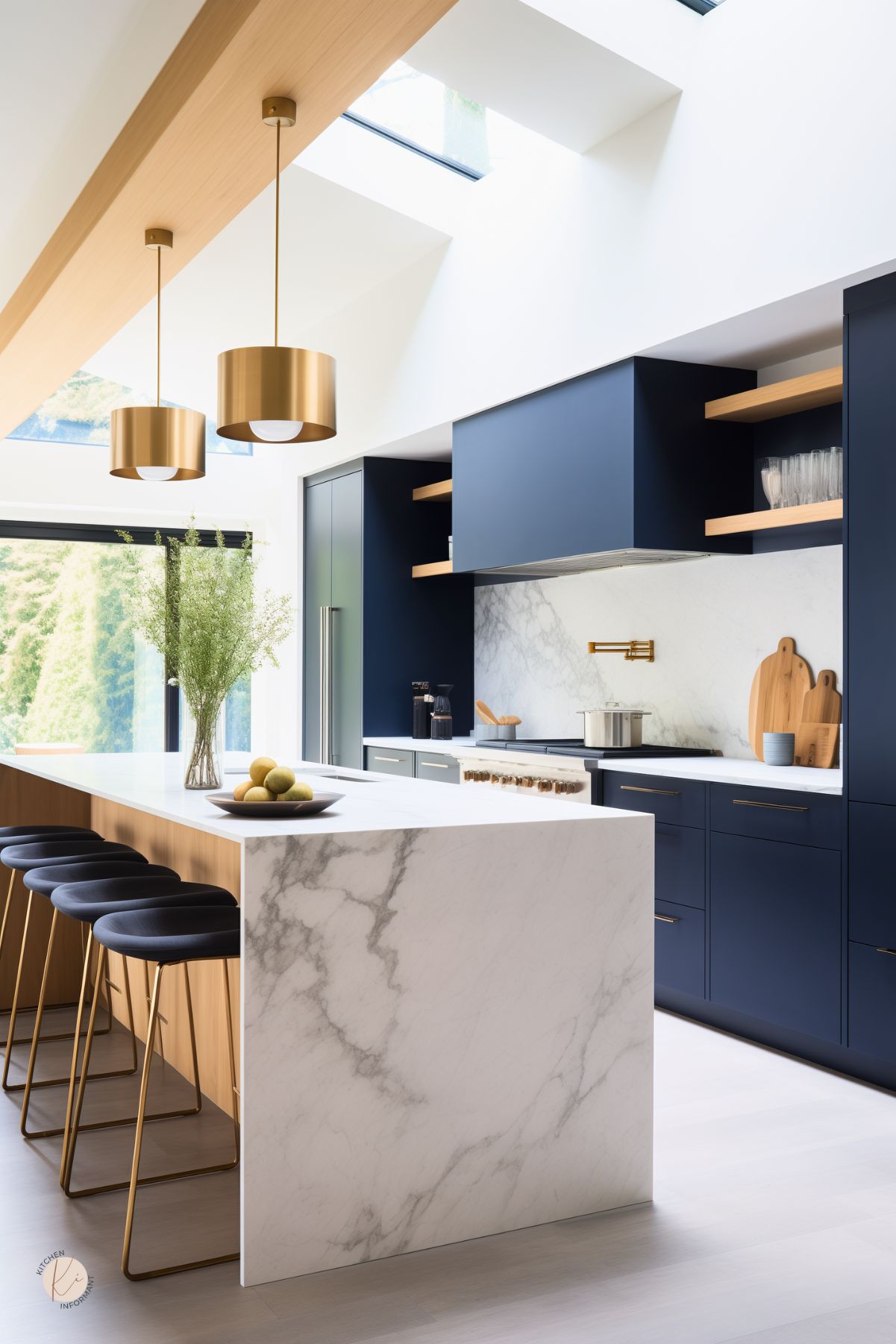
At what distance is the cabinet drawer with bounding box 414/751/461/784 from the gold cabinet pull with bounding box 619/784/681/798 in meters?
1.18

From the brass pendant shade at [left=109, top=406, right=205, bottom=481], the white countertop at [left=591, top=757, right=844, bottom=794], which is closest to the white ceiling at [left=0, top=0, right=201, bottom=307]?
the brass pendant shade at [left=109, top=406, right=205, bottom=481]

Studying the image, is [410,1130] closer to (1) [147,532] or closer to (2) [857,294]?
(2) [857,294]

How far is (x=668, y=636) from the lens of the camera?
16.9ft

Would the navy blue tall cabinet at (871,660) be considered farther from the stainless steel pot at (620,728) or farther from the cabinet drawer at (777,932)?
the stainless steel pot at (620,728)

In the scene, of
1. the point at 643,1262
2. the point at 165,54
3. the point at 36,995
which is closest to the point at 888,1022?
the point at 643,1262

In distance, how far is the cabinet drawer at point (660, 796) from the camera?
4.15m

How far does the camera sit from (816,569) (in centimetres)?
439

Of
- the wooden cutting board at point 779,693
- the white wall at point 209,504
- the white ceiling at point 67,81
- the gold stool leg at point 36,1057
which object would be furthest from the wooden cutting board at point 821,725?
the white wall at point 209,504

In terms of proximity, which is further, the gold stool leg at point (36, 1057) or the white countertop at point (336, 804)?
the gold stool leg at point (36, 1057)

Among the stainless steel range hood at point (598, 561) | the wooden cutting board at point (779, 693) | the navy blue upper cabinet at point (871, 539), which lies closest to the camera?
the navy blue upper cabinet at point (871, 539)

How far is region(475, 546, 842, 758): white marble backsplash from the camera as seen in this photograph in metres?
4.46

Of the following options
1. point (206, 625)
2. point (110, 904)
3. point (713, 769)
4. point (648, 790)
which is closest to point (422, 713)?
point (648, 790)

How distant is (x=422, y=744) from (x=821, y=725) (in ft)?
7.43

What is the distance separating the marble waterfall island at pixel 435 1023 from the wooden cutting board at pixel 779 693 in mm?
1876
